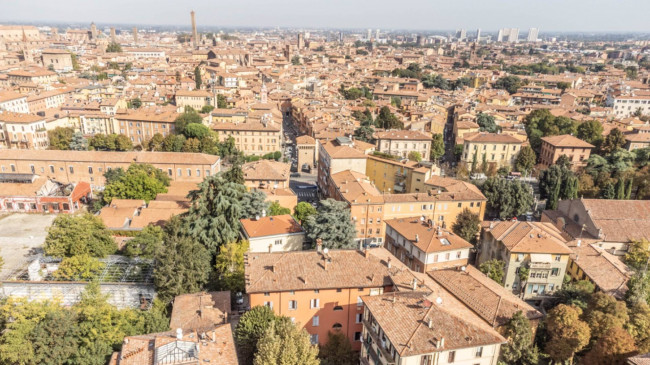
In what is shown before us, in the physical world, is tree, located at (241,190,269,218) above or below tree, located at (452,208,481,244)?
above

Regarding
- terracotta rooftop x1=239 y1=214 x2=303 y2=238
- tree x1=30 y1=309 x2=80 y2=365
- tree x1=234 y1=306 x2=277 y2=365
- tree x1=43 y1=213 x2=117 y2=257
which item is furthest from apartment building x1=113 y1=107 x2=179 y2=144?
tree x1=234 y1=306 x2=277 y2=365

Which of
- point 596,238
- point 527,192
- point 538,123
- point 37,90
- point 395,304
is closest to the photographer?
point 395,304

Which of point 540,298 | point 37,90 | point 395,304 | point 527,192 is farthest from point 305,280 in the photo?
point 37,90

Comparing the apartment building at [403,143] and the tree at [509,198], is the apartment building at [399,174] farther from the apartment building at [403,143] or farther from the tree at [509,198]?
the apartment building at [403,143]

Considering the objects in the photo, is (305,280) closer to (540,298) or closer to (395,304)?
(395,304)

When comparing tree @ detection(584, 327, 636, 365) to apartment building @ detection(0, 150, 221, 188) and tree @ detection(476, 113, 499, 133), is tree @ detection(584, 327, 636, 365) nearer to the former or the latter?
apartment building @ detection(0, 150, 221, 188)

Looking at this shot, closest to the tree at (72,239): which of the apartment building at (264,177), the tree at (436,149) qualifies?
the apartment building at (264,177)

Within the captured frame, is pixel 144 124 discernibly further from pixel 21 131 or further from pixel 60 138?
pixel 21 131
